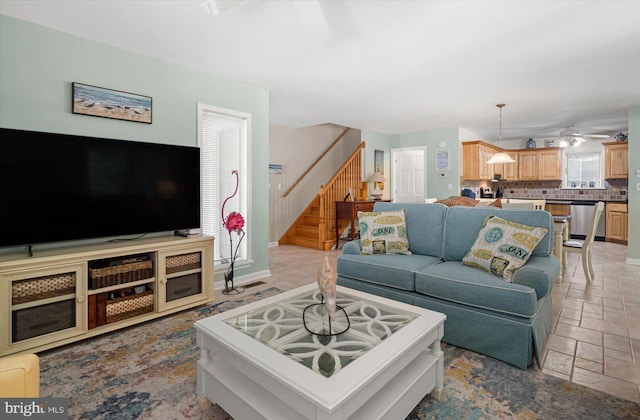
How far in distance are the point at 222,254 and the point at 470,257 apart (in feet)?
8.85

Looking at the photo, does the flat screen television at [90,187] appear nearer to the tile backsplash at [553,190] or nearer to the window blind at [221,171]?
the window blind at [221,171]

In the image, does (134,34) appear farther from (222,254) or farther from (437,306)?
(437,306)

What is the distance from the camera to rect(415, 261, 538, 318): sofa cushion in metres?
2.02

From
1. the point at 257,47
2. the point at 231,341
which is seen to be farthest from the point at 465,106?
the point at 231,341

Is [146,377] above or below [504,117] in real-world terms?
below

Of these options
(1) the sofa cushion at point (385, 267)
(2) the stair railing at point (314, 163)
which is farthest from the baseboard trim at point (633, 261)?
(2) the stair railing at point (314, 163)

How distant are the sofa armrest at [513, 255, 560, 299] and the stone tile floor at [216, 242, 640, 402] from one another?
49 centimetres

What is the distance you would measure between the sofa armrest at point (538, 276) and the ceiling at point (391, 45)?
1848mm

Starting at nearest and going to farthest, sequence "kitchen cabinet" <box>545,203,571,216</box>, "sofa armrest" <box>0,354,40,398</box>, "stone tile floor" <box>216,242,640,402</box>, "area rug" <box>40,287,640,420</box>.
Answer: "sofa armrest" <box>0,354,40,398</box> → "area rug" <box>40,287,640,420</box> → "stone tile floor" <box>216,242,640,402</box> → "kitchen cabinet" <box>545,203,571,216</box>

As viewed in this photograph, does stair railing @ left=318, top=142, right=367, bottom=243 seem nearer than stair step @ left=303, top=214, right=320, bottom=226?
Yes

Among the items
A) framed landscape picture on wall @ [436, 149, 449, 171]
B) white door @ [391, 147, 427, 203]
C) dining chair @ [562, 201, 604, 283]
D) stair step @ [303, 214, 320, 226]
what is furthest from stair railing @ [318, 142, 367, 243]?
dining chair @ [562, 201, 604, 283]

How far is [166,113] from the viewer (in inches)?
126

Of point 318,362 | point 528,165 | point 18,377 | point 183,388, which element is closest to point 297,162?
point 183,388

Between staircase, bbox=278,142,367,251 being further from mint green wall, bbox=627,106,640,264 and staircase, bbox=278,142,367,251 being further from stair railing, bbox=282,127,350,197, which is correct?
mint green wall, bbox=627,106,640,264
